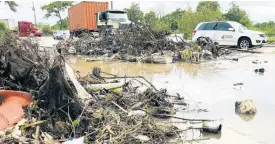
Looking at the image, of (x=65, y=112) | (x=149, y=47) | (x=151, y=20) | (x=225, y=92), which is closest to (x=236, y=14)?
(x=151, y=20)

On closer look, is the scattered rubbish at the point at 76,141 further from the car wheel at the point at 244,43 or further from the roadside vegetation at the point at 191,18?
the car wheel at the point at 244,43

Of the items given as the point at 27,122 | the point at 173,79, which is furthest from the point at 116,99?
the point at 173,79

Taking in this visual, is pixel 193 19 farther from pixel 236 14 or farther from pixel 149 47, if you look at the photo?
pixel 149 47

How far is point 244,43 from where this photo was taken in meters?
17.0

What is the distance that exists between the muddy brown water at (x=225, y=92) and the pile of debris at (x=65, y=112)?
14.7 inches

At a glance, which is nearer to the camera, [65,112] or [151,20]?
[65,112]

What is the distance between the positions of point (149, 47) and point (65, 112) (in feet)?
36.4

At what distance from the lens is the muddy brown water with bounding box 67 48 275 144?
4.50 metres

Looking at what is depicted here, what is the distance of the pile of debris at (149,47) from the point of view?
1375 cm

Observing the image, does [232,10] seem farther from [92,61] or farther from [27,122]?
[27,122]

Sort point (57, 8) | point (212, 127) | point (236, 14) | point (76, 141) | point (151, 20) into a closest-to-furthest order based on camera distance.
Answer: point (76, 141), point (212, 127), point (151, 20), point (236, 14), point (57, 8)

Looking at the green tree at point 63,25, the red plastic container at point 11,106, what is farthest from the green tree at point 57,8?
the red plastic container at point 11,106

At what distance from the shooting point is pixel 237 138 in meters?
4.38

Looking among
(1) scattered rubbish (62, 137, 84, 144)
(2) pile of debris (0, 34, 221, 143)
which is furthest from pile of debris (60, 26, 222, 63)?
(1) scattered rubbish (62, 137, 84, 144)
